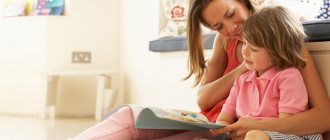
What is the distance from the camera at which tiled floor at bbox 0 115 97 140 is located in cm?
239

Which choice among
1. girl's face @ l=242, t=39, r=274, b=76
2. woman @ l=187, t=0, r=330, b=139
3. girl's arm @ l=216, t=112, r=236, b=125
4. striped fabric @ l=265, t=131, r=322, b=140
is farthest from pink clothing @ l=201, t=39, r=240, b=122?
→ striped fabric @ l=265, t=131, r=322, b=140

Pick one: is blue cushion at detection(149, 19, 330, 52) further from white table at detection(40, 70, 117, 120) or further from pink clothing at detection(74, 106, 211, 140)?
white table at detection(40, 70, 117, 120)

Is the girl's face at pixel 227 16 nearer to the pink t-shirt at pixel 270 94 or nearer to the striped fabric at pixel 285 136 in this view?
the pink t-shirt at pixel 270 94

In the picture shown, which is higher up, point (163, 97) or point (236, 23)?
point (236, 23)

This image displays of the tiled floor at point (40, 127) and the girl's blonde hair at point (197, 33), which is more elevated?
the girl's blonde hair at point (197, 33)

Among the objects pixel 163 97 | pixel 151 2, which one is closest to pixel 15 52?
pixel 151 2

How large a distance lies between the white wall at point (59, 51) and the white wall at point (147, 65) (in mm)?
122

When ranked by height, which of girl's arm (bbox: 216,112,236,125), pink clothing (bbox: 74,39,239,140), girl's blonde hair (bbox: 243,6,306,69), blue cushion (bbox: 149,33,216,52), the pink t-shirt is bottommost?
pink clothing (bbox: 74,39,239,140)

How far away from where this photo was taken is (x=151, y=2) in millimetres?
3088

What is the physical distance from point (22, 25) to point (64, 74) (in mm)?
548

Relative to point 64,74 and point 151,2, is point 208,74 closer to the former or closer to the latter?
point 151,2

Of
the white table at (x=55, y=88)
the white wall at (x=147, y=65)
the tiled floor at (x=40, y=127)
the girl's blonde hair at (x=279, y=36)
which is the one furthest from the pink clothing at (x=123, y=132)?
the white table at (x=55, y=88)

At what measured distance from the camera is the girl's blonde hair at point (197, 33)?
1275 mm

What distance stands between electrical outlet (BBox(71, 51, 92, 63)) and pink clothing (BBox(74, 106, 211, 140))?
2.32 metres
